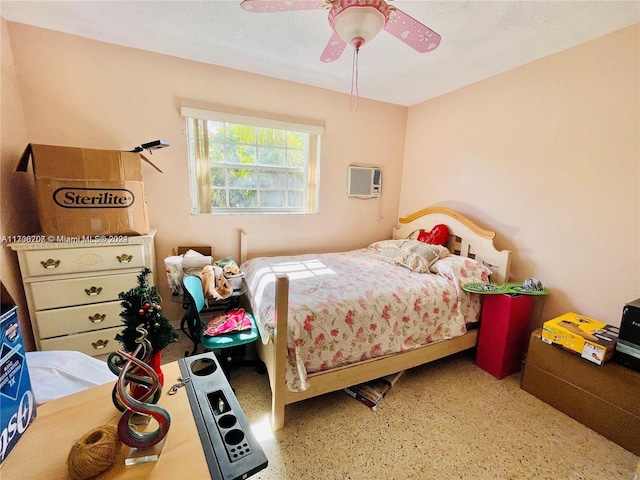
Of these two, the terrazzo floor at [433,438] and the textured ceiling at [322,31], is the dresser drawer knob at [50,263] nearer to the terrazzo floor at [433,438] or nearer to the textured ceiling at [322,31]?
the terrazzo floor at [433,438]

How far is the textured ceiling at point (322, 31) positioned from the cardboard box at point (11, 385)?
6.13 feet

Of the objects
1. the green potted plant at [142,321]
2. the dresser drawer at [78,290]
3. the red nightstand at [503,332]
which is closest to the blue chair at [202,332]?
the dresser drawer at [78,290]

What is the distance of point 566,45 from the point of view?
Answer: 76.0 inches

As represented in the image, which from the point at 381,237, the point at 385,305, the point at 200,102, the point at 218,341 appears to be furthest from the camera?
the point at 381,237

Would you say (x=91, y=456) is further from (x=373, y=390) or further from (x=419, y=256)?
(x=419, y=256)

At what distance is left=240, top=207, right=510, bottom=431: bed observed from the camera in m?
1.56

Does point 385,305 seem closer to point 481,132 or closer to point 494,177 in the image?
point 494,177

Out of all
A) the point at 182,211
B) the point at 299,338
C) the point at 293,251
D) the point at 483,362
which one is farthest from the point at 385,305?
the point at 182,211

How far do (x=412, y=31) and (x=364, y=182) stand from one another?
6.21 ft

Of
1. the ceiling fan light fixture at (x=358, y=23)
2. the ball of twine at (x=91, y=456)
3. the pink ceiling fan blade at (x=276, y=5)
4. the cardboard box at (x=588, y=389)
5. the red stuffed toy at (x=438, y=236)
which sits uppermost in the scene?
the pink ceiling fan blade at (x=276, y=5)

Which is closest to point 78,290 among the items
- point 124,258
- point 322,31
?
point 124,258

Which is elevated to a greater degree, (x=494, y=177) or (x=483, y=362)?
(x=494, y=177)

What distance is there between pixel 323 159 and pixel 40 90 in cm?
231

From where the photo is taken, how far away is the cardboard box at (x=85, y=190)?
5.52 feet
